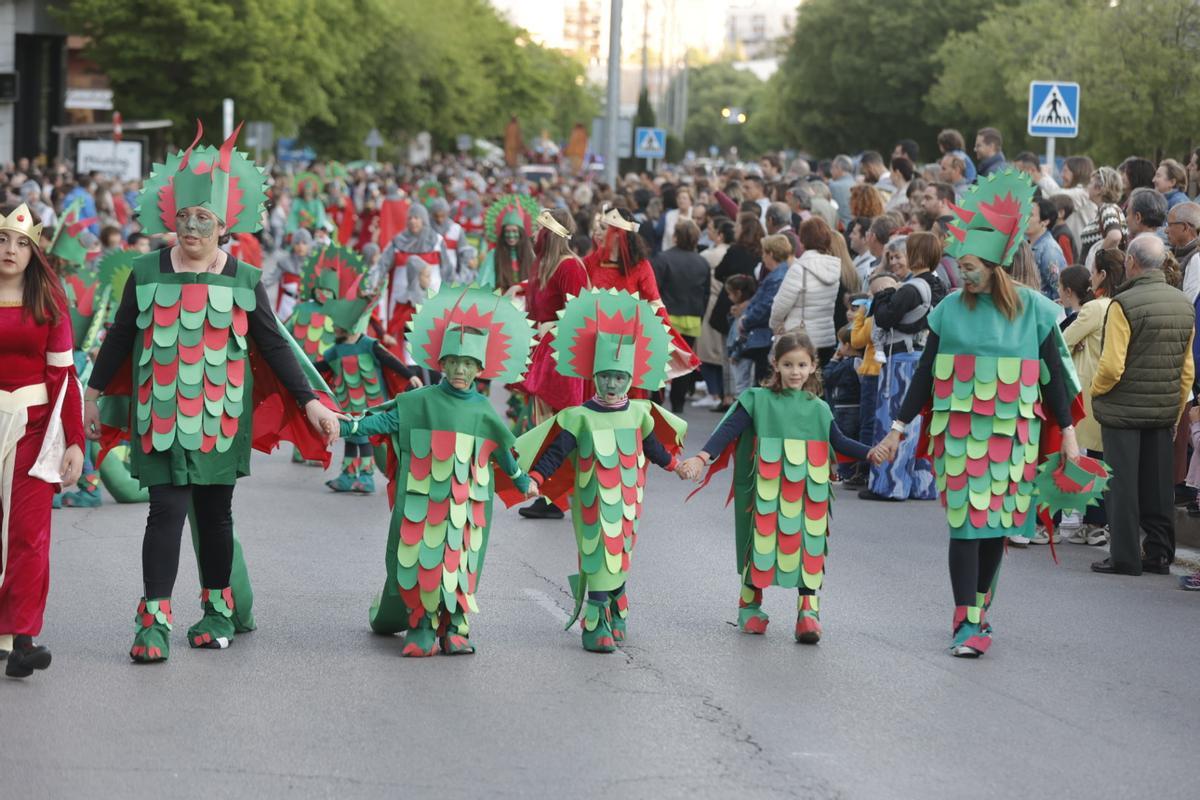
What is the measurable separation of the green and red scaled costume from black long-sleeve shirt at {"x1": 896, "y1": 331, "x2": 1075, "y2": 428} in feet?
1.07

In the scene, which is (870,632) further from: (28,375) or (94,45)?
(94,45)

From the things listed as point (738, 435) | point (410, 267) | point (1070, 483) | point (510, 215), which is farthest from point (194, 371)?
point (410, 267)

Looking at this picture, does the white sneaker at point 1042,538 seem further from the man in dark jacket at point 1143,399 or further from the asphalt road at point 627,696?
the asphalt road at point 627,696

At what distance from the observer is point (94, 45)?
55.4 metres

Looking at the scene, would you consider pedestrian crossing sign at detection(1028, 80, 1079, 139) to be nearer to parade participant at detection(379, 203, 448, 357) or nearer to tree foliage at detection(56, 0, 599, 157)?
parade participant at detection(379, 203, 448, 357)

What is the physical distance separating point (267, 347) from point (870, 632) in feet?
9.95

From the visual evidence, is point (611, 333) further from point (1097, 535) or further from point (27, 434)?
point (1097, 535)

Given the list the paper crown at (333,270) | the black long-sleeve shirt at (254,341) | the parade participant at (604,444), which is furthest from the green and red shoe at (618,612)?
the paper crown at (333,270)

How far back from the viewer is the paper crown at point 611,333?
881 centimetres

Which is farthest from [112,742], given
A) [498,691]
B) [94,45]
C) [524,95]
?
[524,95]

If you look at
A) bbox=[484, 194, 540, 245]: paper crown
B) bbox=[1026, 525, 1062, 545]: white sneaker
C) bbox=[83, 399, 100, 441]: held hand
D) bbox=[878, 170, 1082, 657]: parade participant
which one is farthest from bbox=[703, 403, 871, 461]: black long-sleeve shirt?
bbox=[484, 194, 540, 245]: paper crown

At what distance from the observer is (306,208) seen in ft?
101

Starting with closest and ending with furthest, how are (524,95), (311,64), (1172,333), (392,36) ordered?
(1172,333) → (311,64) → (392,36) → (524,95)

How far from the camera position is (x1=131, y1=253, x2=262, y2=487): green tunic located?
816cm
